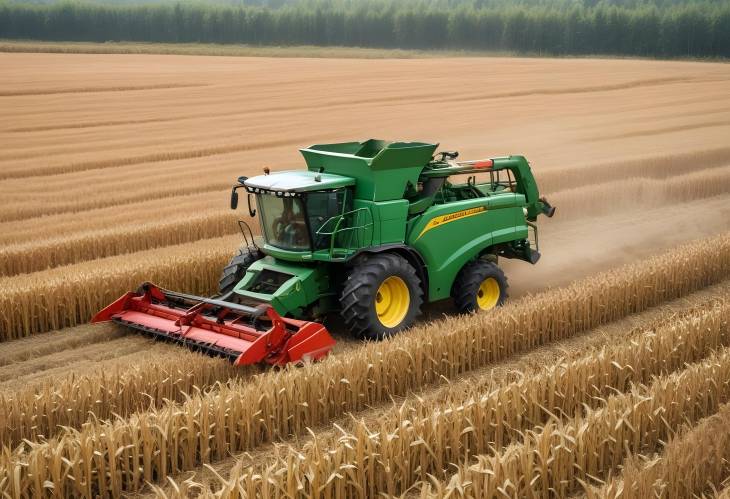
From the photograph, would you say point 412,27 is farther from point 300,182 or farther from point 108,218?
point 300,182

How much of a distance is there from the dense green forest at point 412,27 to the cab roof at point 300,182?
6913 cm

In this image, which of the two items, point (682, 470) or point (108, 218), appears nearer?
point (682, 470)

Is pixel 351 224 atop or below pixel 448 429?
atop

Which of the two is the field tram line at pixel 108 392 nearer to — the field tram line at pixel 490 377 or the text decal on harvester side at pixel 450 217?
the field tram line at pixel 490 377

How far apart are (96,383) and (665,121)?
→ 2828 cm

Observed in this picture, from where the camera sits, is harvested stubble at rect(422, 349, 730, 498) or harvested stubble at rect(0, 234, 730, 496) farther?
harvested stubble at rect(0, 234, 730, 496)

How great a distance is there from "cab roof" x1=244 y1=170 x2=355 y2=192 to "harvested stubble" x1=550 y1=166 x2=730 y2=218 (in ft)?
29.6

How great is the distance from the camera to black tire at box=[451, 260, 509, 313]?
39.3 ft

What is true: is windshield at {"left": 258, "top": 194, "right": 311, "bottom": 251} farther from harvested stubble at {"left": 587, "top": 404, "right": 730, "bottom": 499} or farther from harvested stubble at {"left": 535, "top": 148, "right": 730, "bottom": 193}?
harvested stubble at {"left": 535, "top": 148, "right": 730, "bottom": 193}

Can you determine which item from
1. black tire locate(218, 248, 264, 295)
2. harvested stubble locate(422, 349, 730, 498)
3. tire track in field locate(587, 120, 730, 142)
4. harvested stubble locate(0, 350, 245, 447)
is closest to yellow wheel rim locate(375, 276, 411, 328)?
black tire locate(218, 248, 264, 295)

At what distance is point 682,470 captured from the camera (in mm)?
6312

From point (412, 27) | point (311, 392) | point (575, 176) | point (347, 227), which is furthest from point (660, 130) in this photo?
point (412, 27)

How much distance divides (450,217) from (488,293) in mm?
1291

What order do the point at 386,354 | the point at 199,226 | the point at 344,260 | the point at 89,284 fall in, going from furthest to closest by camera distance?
the point at 199,226, the point at 89,284, the point at 344,260, the point at 386,354
